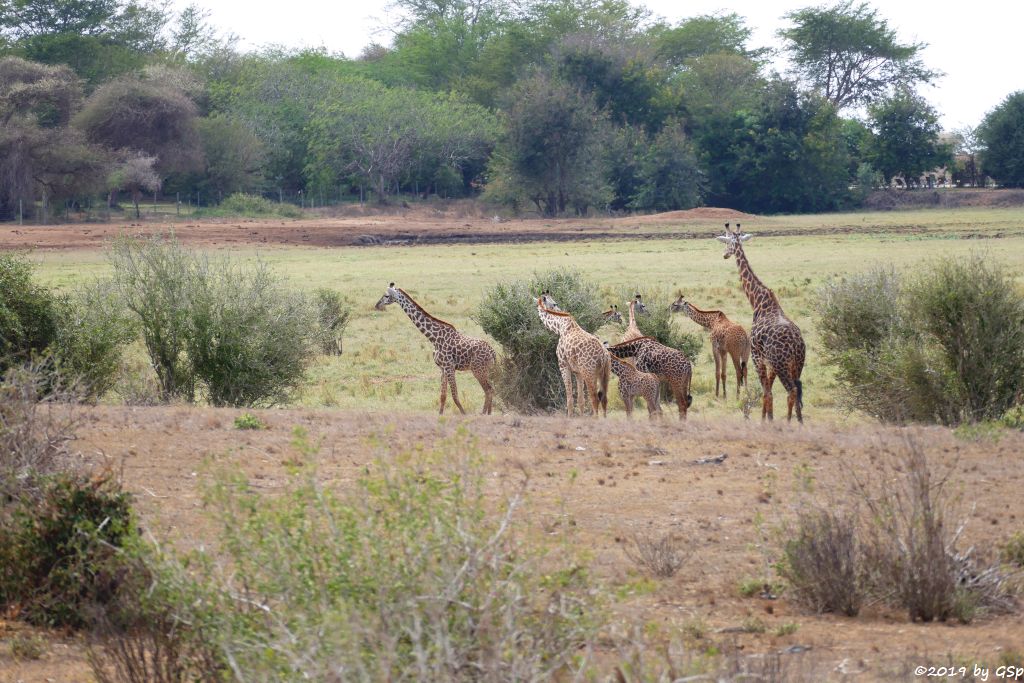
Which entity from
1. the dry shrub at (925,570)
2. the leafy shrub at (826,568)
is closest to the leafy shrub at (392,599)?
the leafy shrub at (826,568)

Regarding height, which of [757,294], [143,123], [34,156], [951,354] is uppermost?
[143,123]

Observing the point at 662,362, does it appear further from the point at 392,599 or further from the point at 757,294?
the point at 392,599

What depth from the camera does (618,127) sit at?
2987 inches

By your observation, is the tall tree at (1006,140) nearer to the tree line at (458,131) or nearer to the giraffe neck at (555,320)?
the tree line at (458,131)

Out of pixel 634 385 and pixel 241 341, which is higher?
pixel 241 341

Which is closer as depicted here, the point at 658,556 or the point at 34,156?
the point at 658,556

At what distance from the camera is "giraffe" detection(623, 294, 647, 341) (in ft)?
52.6

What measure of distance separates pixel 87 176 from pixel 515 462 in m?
50.0

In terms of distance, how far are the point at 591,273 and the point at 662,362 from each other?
2069cm

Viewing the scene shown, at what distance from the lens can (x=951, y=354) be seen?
1376cm

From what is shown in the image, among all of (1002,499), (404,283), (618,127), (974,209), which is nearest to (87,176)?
(404,283)

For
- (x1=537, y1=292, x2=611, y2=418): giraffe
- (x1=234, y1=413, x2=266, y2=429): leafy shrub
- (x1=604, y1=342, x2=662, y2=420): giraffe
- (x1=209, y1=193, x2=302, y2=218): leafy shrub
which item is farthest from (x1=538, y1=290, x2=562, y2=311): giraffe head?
(x1=209, y1=193, x2=302, y2=218): leafy shrub

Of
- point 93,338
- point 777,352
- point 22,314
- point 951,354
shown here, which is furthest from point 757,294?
point 22,314

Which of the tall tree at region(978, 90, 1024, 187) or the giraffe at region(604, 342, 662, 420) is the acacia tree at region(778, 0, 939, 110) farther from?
the giraffe at region(604, 342, 662, 420)
